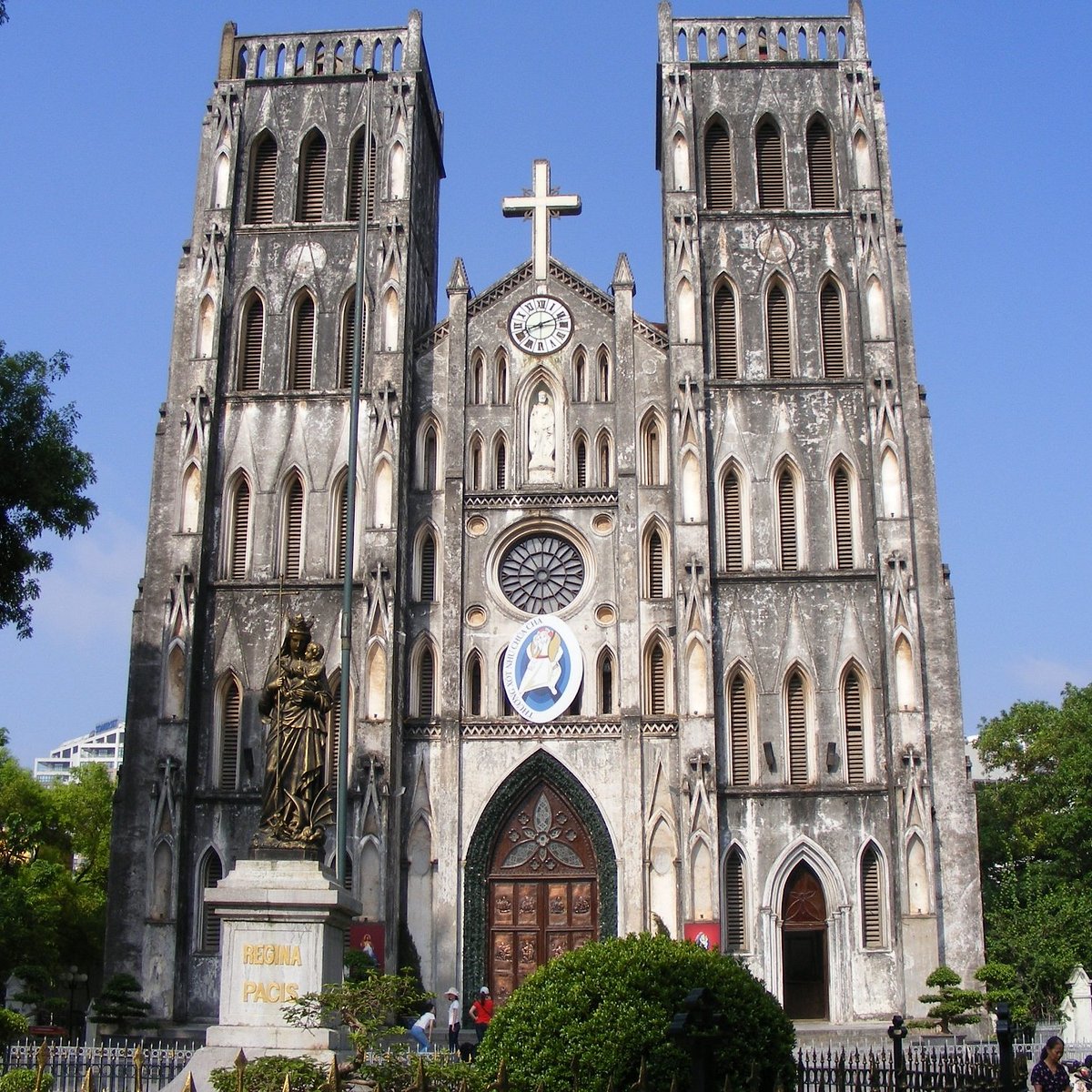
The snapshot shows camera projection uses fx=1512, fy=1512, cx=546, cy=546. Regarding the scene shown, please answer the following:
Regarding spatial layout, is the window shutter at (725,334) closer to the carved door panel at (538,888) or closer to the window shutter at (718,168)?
the window shutter at (718,168)

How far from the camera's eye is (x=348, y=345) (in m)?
31.8

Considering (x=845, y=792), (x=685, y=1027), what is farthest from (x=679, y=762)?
(x=685, y=1027)

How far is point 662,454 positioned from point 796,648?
489cm

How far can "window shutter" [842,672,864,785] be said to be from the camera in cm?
2862

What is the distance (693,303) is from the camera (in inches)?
1214

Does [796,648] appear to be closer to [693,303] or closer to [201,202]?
[693,303]

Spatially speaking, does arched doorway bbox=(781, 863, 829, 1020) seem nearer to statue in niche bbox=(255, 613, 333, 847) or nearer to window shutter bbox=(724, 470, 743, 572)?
window shutter bbox=(724, 470, 743, 572)

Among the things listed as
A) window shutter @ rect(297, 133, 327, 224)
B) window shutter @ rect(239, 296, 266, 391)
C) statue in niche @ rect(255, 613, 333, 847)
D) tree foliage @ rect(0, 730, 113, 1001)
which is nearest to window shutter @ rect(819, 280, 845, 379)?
window shutter @ rect(297, 133, 327, 224)

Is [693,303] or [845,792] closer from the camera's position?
[845,792]

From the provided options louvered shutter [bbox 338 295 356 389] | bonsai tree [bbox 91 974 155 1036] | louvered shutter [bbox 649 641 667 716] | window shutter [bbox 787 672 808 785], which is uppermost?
louvered shutter [bbox 338 295 356 389]

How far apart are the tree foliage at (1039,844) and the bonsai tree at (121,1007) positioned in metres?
16.3

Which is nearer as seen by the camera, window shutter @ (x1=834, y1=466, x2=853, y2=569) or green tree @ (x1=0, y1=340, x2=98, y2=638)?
green tree @ (x1=0, y1=340, x2=98, y2=638)

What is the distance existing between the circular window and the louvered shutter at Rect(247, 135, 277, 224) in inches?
365

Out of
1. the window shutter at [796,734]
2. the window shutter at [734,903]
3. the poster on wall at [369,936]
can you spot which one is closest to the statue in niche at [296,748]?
the poster on wall at [369,936]
